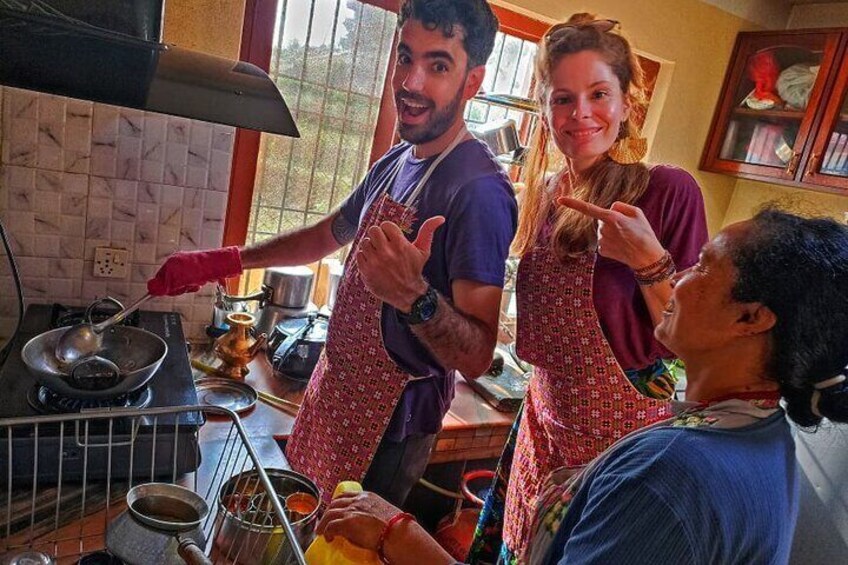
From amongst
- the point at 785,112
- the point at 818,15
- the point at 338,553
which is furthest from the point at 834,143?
the point at 338,553

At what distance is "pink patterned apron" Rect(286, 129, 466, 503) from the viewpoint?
116cm

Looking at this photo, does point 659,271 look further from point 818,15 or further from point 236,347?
point 818,15

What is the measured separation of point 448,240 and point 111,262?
993 millimetres

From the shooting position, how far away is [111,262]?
5.09 ft

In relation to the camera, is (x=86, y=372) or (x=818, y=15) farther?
(x=818, y=15)

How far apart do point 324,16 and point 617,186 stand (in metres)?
1.12

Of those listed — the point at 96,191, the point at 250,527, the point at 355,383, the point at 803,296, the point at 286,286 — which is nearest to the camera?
the point at 803,296

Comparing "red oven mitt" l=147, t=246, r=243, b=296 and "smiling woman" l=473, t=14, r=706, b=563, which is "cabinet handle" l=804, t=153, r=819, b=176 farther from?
"red oven mitt" l=147, t=246, r=243, b=296

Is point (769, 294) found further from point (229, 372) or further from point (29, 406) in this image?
point (229, 372)

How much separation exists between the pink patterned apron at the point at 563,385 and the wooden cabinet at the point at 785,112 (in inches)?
62.4

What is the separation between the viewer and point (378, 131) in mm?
1957

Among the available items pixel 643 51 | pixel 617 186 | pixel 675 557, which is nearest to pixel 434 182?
pixel 617 186

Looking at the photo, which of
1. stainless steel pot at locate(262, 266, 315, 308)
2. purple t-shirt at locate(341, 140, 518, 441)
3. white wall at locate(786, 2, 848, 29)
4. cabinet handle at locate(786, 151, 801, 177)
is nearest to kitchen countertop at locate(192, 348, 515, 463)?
stainless steel pot at locate(262, 266, 315, 308)

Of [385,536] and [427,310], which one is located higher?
[427,310]
